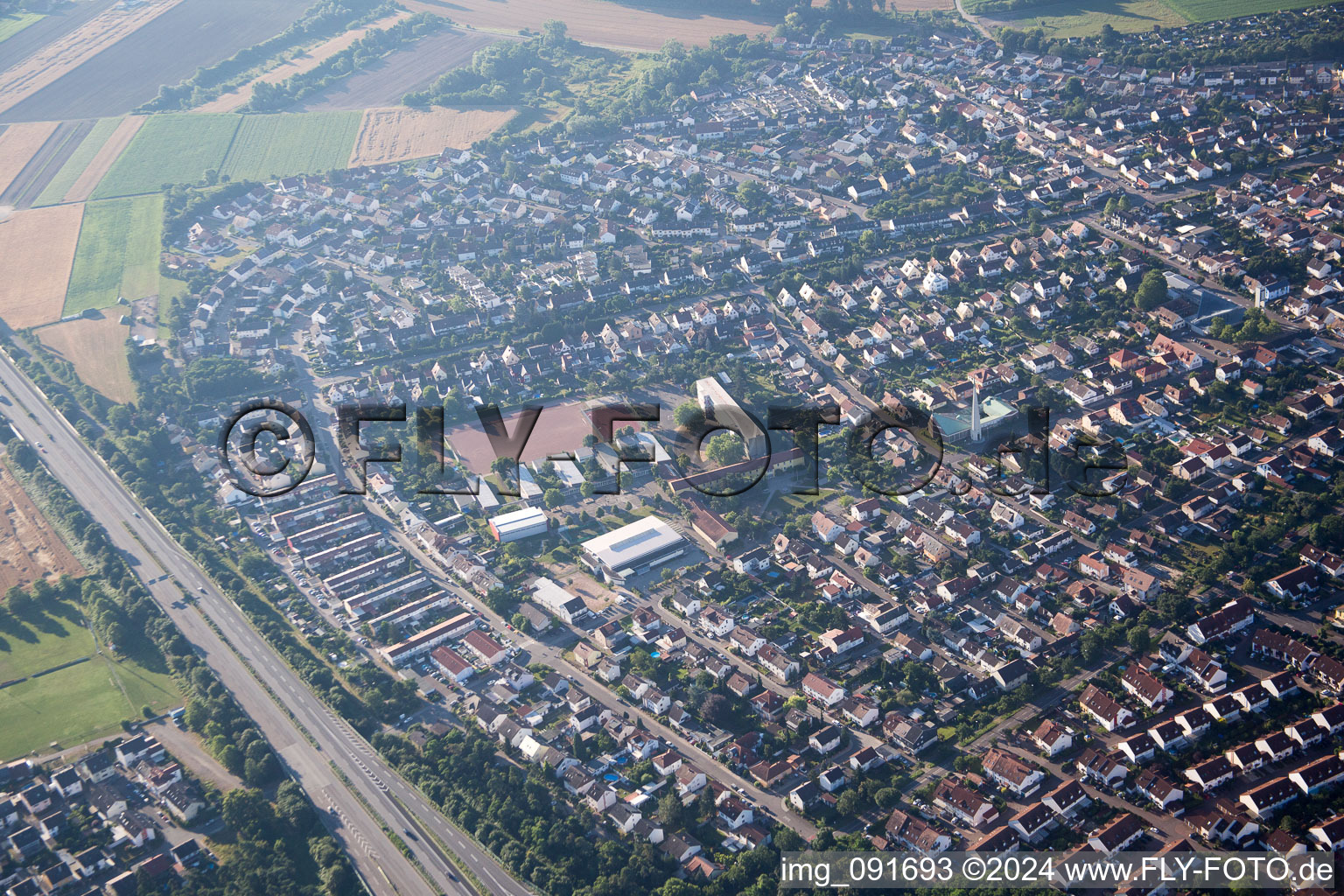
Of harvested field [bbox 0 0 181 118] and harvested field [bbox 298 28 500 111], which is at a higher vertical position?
harvested field [bbox 0 0 181 118]

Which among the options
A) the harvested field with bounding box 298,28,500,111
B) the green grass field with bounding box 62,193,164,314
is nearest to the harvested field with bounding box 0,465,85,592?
Result: the green grass field with bounding box 62,193,164,314

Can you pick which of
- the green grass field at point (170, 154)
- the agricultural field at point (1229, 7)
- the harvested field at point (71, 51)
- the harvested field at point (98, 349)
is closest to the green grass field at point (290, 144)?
the green grass field at point (170, 154)

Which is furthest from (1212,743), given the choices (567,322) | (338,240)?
(338,240)

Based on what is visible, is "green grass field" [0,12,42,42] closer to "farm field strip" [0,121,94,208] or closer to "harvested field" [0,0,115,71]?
"harvested field" [0,0,115,71]

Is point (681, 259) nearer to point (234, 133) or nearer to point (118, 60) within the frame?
point (234, 133)

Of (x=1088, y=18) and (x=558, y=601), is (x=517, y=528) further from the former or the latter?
(x=1088, y=18)

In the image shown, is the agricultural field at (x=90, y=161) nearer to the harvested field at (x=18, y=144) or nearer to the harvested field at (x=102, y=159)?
the harvested field at (x=102, y=159)
